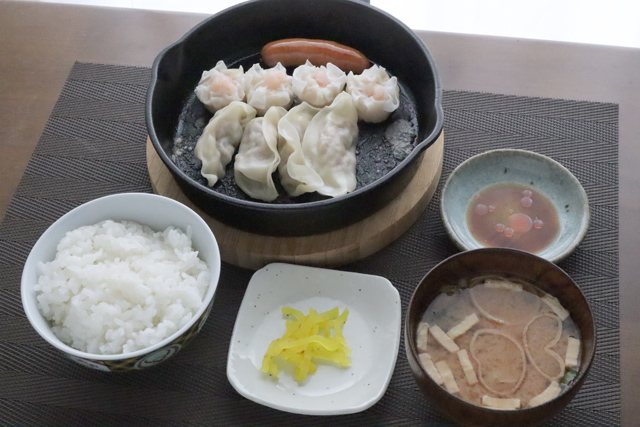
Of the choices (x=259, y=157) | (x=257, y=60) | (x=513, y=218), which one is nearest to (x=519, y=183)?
(x=513, y=218)

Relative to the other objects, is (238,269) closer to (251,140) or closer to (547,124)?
(251,140)

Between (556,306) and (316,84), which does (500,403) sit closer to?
(556,306)

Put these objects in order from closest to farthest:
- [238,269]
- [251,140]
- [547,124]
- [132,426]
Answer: [132,426], [238,269], [251,140], [547,124]

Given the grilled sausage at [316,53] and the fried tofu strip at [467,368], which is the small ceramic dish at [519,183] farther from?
the grilled sausage at [316,53]

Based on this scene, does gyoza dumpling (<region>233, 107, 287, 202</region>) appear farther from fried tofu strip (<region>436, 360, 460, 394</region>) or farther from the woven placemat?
fried tofu strip (<region>436, 360, 460, 394</region>)

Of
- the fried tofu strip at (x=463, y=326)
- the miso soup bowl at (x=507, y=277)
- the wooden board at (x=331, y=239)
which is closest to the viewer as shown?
the miso soup bowl at (x=507, y=277)

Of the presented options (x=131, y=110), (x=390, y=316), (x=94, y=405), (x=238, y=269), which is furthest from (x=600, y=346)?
(x=131, y=110)

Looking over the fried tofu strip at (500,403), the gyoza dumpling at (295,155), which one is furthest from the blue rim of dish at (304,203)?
the fried tofu strip at (500,403)
